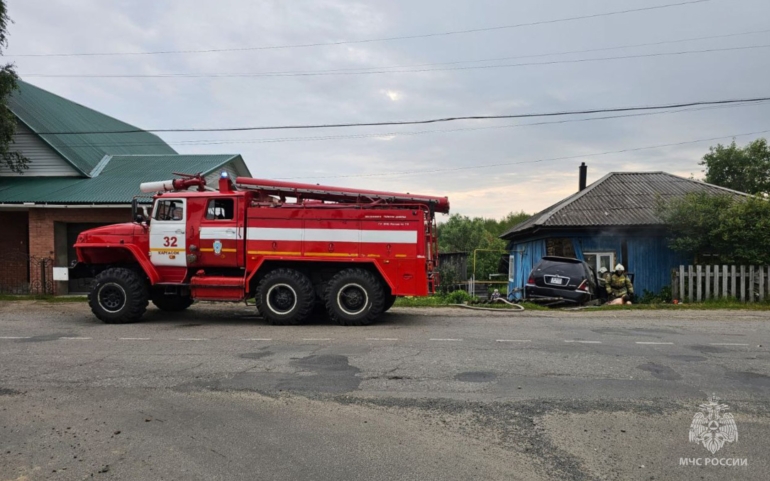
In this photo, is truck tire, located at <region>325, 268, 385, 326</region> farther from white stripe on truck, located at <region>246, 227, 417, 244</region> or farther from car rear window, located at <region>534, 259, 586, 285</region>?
car rear window, located at <region>534, 259, 586, 285</region>

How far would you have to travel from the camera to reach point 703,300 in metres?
15.5

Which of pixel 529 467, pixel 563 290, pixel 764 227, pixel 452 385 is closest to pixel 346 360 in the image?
pixel 452 385

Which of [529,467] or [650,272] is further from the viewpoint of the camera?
[650,272]

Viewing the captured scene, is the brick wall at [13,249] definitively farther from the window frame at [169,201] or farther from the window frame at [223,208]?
the window frame at [223,208]

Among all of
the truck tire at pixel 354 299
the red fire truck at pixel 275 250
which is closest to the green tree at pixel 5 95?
the red fire truck at pixel 275 250

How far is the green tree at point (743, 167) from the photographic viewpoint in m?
36.1

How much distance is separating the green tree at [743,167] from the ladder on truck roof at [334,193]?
34.4 m

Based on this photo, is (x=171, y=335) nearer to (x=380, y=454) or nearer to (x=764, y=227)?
(x=380, y=454)

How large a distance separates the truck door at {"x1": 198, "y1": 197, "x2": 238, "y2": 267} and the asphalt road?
81.2 inches

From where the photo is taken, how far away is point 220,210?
35.9 feet

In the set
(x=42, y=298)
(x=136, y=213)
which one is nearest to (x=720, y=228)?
(x=136, y=213)

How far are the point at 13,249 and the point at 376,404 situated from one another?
19.7 m

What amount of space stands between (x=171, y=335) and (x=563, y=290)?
10.3 meters

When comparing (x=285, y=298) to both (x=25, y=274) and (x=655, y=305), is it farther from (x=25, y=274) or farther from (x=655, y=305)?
(x=25, y=274)
